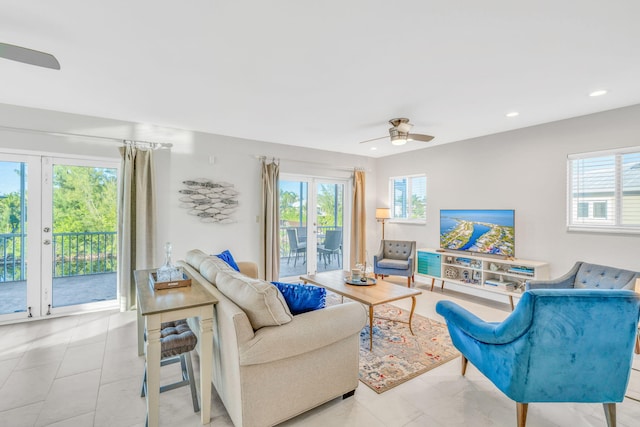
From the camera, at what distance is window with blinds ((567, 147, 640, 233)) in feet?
11.4

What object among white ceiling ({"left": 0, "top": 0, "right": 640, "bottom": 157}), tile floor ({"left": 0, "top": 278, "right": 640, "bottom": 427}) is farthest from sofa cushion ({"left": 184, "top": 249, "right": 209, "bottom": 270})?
white ceiling ({"left": 0, "top": 0, "right": 640, "bottom": 157})

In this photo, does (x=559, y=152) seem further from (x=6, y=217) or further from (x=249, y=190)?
(x=6, y=217)

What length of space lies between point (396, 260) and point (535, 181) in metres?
2.49

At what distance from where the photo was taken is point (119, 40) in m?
2.17

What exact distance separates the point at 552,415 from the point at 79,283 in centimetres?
527

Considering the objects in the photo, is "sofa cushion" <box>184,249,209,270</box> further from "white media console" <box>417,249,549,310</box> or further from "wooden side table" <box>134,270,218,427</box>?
"white media console" <box>417,249,549,310</box>

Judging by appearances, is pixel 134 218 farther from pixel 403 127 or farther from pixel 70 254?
pixel 403 127

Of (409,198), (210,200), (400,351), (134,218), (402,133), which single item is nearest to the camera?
(400,351)

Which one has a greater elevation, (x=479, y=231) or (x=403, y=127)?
(x=403, y=127)

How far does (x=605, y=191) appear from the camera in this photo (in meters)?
3.70

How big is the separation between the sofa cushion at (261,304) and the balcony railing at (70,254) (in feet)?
10.6

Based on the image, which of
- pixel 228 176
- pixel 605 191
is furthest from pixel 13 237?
pixel 605 191

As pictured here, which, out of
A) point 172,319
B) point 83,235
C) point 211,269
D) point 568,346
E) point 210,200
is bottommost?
point 568,346

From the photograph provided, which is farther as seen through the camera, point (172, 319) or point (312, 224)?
point (312, 224)
